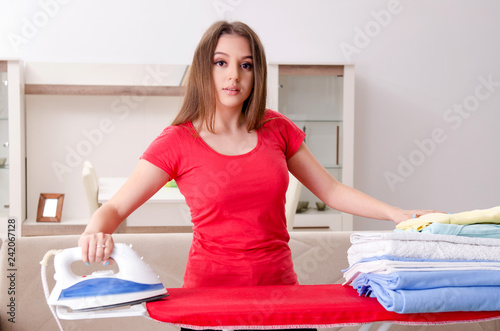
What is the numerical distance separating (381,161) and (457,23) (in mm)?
1398

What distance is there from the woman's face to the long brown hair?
13 mm

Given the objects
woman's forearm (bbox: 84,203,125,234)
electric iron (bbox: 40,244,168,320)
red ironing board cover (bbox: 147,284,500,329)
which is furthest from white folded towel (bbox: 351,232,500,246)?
woman's forearm (bbox: 84,203,125,234)

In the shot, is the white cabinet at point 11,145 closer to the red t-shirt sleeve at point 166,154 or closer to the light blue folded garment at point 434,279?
the red t-shirt sleeve at point 166,154

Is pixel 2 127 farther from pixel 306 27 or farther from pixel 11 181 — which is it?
pixel 306 27

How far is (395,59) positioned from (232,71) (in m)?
3.84

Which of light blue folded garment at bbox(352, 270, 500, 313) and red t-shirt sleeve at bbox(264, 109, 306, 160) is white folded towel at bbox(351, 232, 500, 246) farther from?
red t-shirt sleeve at bbox(264, 109, 306, 160)

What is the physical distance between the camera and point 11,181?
4.23 metres

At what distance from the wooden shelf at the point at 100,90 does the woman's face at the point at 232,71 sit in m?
2.97

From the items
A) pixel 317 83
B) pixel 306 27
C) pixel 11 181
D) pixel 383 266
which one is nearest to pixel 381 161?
pixel 317 83

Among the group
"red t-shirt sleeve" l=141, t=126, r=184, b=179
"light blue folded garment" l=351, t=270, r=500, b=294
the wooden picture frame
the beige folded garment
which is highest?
"red t-shirt sleeve" l=141, t=126, r=184, b=179

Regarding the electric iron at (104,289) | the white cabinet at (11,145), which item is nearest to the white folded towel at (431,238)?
the electric iron at (104,289)

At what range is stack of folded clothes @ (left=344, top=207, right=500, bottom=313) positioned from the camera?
1.02 meters

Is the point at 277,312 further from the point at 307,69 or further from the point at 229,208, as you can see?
the point at 307,69

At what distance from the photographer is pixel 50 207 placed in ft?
14.6
